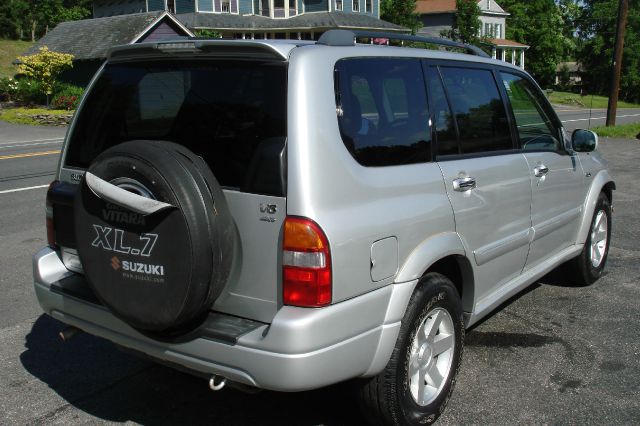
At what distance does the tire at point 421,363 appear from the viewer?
125 inches

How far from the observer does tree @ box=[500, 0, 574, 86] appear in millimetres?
71250

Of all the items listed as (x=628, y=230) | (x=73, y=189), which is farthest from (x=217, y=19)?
(x=73, y=189)

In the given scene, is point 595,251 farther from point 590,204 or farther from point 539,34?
point 539,34

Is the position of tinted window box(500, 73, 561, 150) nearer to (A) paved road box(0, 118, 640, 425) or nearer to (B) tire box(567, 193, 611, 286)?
(B) tire box(567, 193, 611, 286)

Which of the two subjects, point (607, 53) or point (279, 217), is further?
point (607, 53)

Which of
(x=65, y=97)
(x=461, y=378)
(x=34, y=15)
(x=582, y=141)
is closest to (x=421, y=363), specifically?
(x=461, y=378)

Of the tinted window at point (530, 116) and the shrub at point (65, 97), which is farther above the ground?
the tinted window at point (530, 116)

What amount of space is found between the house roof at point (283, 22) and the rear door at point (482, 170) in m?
39.4

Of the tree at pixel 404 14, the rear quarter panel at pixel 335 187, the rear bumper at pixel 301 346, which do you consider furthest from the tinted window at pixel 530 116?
the tree at pixel 404 14

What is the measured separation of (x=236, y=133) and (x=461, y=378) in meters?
2.12

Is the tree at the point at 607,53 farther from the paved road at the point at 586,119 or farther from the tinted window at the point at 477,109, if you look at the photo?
the tinted window at the point at 477,109

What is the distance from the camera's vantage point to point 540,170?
15.0 ft

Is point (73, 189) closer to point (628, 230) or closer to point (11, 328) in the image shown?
point (11, 328)

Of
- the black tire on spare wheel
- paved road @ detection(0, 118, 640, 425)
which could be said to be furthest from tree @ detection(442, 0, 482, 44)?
the black tire on spare wheel
